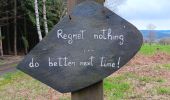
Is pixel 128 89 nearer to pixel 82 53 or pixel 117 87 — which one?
pixel 117 87

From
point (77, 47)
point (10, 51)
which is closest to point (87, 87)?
point (77, 47)

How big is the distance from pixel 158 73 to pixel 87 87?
1001 cm

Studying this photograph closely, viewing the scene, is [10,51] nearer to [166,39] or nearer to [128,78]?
[166,39]

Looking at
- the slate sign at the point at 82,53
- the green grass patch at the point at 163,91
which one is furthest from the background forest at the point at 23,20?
the slate sign at the point at 82,53

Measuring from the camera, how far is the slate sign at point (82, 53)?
14.5 feet

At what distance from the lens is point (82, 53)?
14.6 feet

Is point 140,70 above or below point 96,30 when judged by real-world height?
below

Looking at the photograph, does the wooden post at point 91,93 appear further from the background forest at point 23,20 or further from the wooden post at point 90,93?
the background forest at point 23,20

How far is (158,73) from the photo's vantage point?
14250 millimetres

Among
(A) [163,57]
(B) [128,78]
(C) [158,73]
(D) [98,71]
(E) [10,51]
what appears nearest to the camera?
(D) [98,71]

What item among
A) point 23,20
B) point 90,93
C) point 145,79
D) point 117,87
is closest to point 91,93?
point 90,93

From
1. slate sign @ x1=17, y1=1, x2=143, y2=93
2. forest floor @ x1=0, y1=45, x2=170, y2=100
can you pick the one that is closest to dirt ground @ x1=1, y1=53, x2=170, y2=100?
forest floor @ x1=0, y1=45, x2=170, y2=100

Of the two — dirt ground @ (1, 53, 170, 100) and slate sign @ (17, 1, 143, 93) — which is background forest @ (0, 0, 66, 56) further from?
slate sign @ (17, 1, 143, 93)

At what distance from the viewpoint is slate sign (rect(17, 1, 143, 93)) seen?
441 cm
